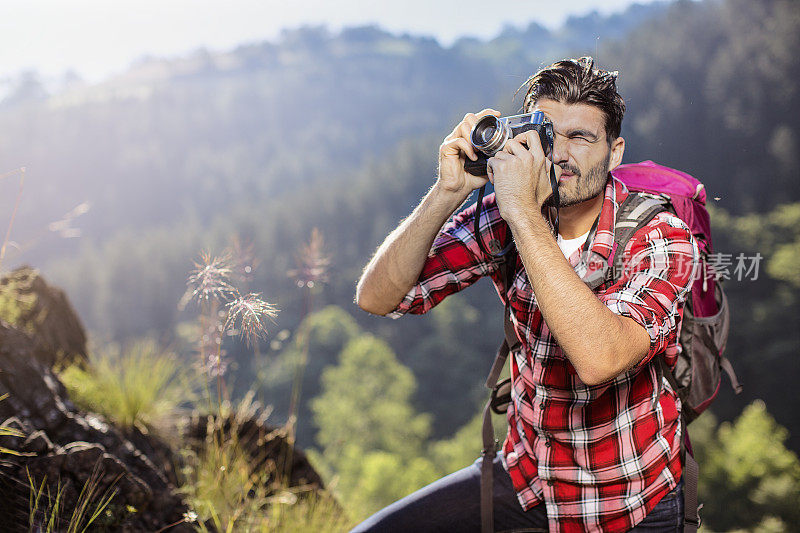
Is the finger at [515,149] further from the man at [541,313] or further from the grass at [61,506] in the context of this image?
the grass at [61,506]

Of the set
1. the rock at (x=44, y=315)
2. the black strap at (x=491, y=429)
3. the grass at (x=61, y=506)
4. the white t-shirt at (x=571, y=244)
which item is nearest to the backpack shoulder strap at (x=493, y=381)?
the black strap at (x=491, y=429)

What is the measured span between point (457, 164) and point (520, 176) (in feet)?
0.91

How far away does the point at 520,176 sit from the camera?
111 cm

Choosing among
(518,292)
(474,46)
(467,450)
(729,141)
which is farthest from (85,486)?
(474,46)

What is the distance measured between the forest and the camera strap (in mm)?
327

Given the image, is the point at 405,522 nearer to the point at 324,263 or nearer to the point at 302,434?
the point at 324,263

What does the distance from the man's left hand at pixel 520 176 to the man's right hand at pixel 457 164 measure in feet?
0.65

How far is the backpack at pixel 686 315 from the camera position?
4.25ft

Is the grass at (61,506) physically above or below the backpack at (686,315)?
below

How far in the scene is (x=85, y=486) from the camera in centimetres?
154

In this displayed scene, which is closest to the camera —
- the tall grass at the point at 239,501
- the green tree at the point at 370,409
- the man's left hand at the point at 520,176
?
the man's left hand at the point at 520,176

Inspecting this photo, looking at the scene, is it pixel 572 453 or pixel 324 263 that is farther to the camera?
pixel 324 263

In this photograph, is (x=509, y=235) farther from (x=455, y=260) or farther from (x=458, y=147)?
(x=458, y=147)

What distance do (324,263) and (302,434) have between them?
3544cm
